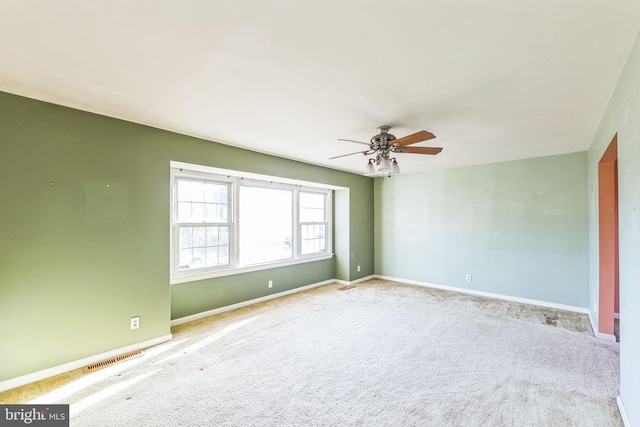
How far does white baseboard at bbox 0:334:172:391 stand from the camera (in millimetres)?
2350

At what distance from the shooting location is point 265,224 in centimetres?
505

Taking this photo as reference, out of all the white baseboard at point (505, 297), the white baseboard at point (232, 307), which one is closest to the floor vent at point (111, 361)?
the white baseboard at point (232, 307)

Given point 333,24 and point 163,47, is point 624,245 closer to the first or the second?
point 333,24

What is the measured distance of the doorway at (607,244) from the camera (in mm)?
3205

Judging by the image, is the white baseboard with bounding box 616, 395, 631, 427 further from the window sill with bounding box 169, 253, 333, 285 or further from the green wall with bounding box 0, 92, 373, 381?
the window sill with bounding box 169, 253, 333, 285

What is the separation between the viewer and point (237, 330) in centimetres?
353

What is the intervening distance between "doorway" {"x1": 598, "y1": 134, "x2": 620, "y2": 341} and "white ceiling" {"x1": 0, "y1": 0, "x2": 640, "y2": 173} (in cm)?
65

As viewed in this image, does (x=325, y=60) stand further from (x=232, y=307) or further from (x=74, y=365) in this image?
(x=232, y=307)

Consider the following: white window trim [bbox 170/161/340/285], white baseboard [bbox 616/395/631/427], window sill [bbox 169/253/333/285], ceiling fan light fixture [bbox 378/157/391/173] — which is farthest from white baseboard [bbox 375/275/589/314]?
ceiling fan light fixture [bbox 378/157/391/173]

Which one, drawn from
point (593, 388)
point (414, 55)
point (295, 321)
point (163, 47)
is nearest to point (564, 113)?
point (414, 55)

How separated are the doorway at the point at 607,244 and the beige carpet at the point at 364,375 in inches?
10.3

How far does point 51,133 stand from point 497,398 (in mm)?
4369

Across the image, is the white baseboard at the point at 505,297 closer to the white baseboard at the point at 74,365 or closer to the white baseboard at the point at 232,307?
the white baseboard at the point at 232,307

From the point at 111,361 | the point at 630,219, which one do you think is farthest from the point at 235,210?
the point at 630,219
